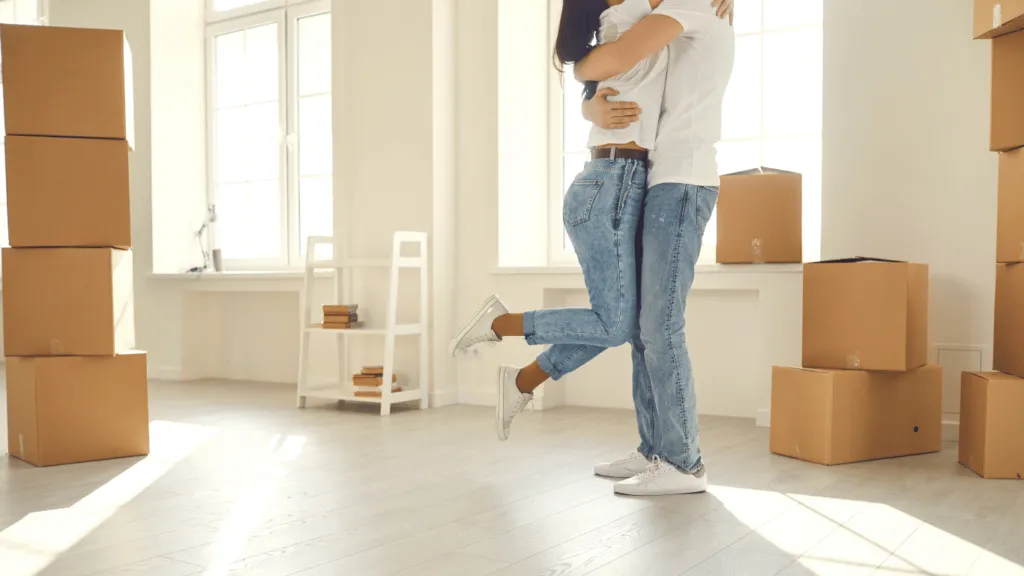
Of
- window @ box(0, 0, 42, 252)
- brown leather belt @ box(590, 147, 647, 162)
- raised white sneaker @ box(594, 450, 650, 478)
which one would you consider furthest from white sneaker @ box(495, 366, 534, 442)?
window @ box(0, 0, 42, 252)

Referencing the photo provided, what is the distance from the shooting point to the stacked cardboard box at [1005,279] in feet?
7.61

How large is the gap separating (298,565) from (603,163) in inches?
44.4

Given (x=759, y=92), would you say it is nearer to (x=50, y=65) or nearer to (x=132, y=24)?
(x=50, y=65)

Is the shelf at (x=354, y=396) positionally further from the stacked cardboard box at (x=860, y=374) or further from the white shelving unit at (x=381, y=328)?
the stacked cardboard box at (x=860, y=374)

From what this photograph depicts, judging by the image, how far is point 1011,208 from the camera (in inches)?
94.6

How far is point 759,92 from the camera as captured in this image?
370 cm

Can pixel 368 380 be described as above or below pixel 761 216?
below

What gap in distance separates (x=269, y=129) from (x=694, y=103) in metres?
3.57

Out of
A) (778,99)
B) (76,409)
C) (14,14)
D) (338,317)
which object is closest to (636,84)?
(778,99)

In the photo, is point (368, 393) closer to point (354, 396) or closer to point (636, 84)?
point (354, 396)

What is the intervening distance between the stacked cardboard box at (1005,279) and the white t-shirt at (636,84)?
953 mm

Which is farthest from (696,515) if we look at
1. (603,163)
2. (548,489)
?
(603,163)

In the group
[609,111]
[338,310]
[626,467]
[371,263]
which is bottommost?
[626,467]

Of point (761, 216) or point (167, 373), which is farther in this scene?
point (167, 373)
